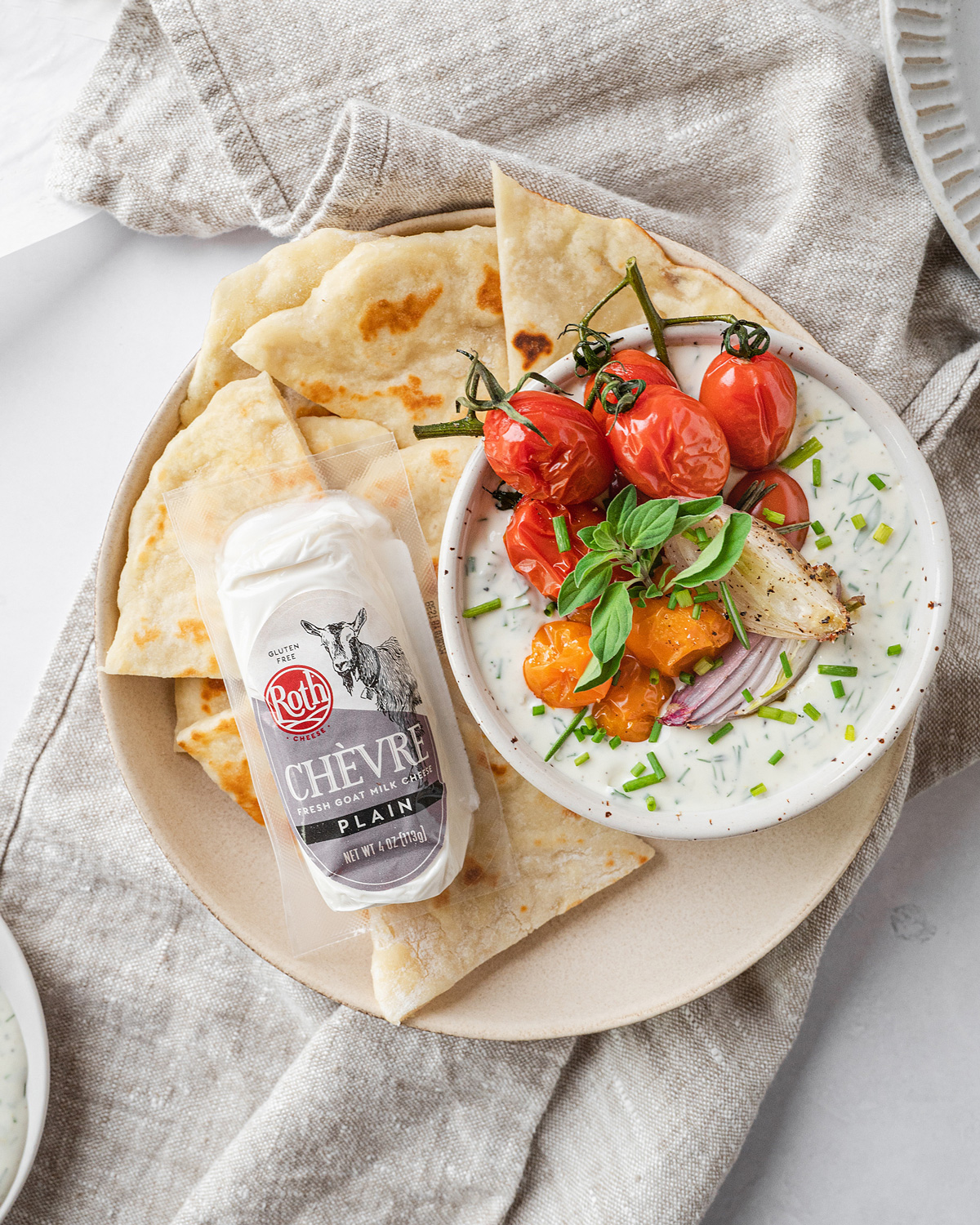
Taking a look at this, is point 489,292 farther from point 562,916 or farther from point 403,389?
point 562,916

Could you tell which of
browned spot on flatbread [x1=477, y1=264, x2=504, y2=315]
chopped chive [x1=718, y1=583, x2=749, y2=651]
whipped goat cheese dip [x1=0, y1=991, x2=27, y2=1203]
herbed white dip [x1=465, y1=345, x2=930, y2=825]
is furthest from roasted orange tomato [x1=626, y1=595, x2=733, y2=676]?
whipped goat cheese dip [x1=0, y1=991, x2=27, y2=1203]

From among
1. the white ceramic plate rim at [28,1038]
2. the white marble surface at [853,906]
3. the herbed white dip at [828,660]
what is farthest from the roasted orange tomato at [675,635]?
the white ceramic plate rim at [28,1038]

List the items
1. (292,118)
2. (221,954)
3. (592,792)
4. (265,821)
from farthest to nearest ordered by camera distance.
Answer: (221,954)
(292,118)
(265,821)
(592,792)

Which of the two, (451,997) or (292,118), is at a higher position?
(292,118)

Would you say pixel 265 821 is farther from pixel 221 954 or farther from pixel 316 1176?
pixel 316 1176

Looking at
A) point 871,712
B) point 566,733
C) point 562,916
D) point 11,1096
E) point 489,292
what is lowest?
point 562,916

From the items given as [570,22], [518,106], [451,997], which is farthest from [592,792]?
[570,22]

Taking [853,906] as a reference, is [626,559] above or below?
above

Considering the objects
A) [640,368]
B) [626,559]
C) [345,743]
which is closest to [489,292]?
[640,368]
